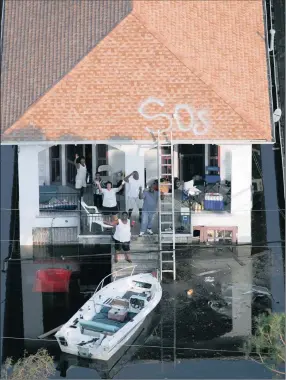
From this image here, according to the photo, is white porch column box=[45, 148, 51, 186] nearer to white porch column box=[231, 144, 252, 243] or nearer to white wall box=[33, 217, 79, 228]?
Result: white wall box=[33, 217, 79, 228]

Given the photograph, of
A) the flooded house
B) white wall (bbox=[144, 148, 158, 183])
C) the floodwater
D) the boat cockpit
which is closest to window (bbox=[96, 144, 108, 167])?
the flooded house

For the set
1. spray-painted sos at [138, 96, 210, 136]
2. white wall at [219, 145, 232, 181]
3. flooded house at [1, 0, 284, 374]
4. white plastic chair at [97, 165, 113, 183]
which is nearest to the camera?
flooded house at [1, 0, 284, 374]

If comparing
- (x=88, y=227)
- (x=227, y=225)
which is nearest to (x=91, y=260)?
(x=88, y=227)

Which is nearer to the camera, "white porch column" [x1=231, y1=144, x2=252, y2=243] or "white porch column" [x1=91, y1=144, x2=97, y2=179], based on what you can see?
"white porch column" [x1=231, y1=144, x2=252, y2=243]

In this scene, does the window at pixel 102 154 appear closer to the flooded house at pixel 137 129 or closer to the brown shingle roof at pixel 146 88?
the flooded house at pixel 137 129

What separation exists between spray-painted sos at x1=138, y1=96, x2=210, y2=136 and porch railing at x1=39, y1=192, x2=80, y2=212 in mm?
3611

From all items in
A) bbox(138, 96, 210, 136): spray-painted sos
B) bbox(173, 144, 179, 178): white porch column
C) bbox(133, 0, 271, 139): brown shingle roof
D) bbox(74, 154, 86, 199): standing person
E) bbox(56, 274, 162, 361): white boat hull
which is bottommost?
bbox(56, 274, 162, 361): white boat hull

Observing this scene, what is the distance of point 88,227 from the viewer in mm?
35562

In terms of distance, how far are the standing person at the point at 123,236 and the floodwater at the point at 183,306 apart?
2.36ft

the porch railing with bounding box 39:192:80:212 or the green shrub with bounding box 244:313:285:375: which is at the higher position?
the porch railing with bounding box 39:192:80:212

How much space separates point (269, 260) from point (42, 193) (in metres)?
7.96

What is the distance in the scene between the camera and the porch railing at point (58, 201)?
3603 cm

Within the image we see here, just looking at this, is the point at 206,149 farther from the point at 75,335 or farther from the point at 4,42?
the point at 75,335

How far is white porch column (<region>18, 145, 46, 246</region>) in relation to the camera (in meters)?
35.6
